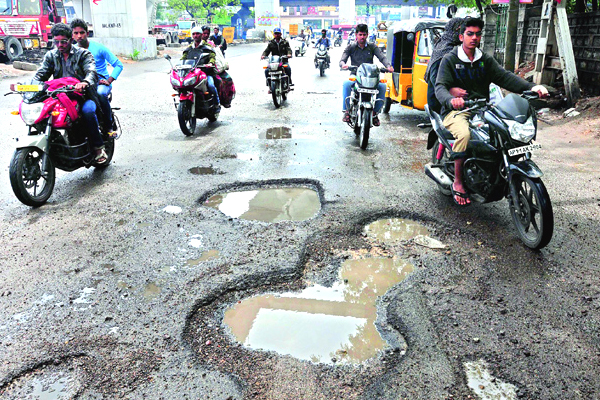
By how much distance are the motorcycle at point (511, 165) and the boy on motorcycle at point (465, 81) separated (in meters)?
0.08

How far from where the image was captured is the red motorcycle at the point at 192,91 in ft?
27.0

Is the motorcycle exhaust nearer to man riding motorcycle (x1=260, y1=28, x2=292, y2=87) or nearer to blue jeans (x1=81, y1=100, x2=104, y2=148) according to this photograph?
blue jeans (x1=81, y1=100, x2=104, y2=148)

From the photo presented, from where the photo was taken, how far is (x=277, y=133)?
8.68m

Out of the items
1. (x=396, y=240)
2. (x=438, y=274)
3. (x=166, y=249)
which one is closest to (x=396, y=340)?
(x=438, y=274)

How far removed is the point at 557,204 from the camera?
16.6 feet

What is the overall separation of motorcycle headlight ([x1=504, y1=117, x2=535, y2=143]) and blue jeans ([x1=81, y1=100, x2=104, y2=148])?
4.44 m

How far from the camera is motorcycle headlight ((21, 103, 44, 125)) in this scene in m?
5.12

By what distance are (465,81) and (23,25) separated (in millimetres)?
23045

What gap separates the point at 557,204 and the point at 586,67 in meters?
7.63

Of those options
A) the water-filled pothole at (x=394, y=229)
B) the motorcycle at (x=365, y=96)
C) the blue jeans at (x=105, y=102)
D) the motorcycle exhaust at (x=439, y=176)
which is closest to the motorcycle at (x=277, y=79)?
the motorcycle at (x=365, y=96)

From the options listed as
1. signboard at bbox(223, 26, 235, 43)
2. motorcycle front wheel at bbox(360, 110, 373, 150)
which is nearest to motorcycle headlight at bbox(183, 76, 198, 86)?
motorcycle front wheel at bbox(360, 110, 373, 150)

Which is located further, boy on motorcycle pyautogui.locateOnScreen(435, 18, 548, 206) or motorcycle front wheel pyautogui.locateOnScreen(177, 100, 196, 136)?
motorcycle front wheel pyautogui.locateOnScreen(177, 100, 196, 136)

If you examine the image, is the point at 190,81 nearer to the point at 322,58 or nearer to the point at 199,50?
the point at 199,50

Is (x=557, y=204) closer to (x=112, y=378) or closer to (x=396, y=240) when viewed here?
(x=396, y=240)
